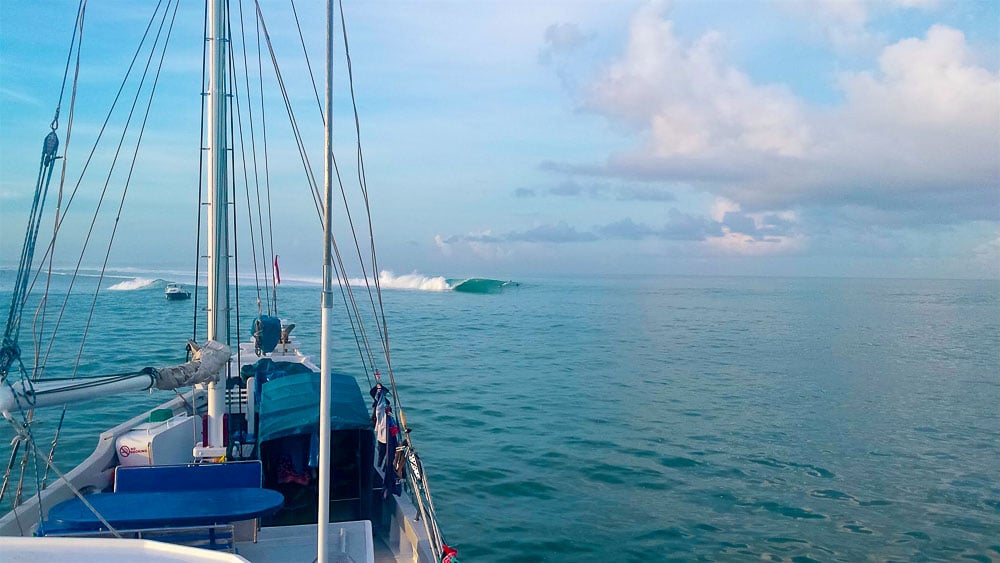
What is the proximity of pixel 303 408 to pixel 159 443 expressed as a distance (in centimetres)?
222

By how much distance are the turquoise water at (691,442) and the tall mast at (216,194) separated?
4911mm

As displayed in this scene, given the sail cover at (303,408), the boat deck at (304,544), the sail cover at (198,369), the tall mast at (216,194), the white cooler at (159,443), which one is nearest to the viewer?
the boat deck at (304,544)

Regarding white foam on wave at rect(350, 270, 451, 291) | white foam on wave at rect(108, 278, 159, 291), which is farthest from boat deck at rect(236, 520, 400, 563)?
white foam on wave at rect(350, 270, 451, 291)

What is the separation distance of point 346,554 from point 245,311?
199ft

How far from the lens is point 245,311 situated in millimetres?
63406

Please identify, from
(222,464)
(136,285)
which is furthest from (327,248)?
(136,285)

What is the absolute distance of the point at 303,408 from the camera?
9750mm

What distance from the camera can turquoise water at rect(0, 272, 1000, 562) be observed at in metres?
12.6

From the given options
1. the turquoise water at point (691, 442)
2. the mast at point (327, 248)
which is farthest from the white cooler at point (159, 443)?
the mast at point (327, 248)

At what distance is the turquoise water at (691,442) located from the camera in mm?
12633

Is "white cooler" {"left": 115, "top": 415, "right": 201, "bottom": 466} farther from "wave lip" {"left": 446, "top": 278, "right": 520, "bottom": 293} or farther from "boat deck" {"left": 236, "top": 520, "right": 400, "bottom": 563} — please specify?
"wave lip" {"left": 446, "top": 278, "right": 520, "bottom": 293}

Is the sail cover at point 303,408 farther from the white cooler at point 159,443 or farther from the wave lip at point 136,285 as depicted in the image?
the wave lip at point 136,285

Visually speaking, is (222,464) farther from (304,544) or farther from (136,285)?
(136,285)

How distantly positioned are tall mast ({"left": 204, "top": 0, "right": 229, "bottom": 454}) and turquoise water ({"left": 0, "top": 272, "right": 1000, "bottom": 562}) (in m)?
4.91
